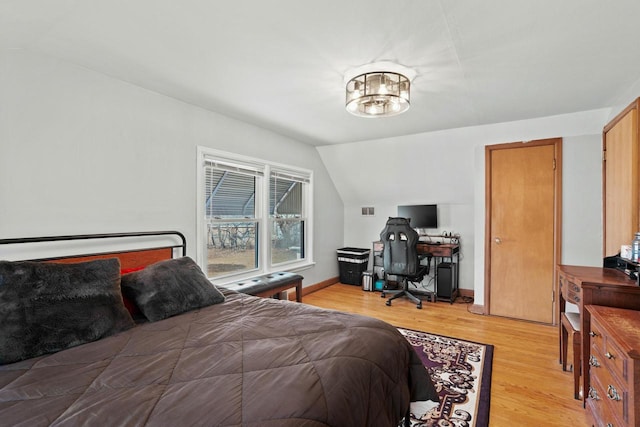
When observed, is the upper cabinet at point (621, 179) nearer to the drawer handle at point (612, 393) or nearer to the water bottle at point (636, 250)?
the water bottle at point (636, 250)

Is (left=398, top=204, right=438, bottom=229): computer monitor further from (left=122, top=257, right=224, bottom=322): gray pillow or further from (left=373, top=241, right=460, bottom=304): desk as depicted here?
(left=122, top=257, right=224, bottom=322): gray pillow

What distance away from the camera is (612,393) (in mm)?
1486

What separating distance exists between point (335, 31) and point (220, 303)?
6.26ft

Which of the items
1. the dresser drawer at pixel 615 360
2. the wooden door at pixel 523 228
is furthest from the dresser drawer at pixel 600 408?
the wooden door at pixel 523 228

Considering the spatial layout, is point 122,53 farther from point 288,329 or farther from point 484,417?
point 484,417

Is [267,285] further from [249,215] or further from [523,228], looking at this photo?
[523,228]

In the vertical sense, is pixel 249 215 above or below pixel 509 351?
above

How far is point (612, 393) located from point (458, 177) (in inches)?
131

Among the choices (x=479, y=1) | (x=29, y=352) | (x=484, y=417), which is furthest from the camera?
(x=484, y=417)

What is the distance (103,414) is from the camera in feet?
3.17

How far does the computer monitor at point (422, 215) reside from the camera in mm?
4871

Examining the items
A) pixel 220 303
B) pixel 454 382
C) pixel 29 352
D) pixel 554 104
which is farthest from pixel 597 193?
pixel 29 352

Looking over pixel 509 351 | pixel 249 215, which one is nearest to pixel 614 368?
pixel 509 351

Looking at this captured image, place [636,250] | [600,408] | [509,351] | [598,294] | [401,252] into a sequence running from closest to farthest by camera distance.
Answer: [600,408]
[598,294]
[636,250]
[509,351]
[401,252]
